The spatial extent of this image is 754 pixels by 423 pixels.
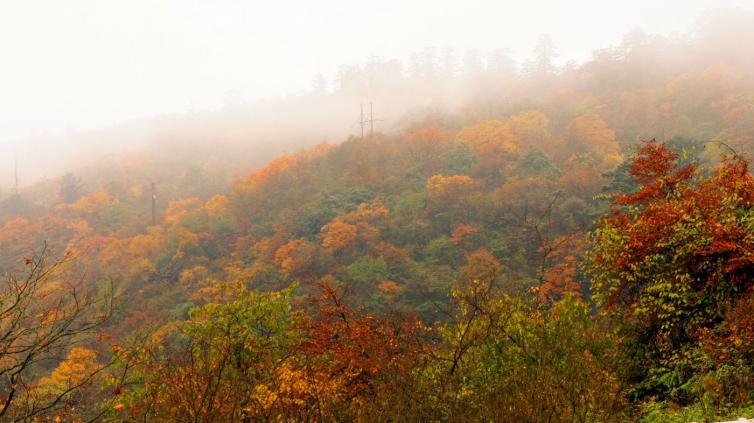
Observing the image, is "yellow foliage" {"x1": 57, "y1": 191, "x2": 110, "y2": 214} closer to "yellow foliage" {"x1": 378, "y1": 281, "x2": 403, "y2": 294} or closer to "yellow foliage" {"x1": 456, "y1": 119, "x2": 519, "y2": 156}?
"yellow foliage" {"x1": 378, "y1": 281, "x2": 403, "y2": 294}

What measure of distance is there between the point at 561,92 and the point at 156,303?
60586mm

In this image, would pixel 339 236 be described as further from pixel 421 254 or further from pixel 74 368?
pixel 74 368

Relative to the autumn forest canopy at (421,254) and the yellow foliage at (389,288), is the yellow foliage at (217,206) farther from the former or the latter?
→ the yellow foliage at (389,288)

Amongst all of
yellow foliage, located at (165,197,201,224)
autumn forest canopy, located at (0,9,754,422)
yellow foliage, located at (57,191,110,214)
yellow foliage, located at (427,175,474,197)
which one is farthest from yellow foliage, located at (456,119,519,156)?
yellow foliage, located at (57,191,110,214)

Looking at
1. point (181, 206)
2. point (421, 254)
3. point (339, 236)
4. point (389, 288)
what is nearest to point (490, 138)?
point (421, 254)

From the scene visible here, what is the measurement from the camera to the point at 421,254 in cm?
4241

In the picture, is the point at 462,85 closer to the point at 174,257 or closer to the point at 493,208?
the point at 493,208

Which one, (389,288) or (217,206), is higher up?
(217,206)

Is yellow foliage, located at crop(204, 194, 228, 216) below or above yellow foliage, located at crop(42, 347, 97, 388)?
above

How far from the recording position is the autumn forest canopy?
8.63 m

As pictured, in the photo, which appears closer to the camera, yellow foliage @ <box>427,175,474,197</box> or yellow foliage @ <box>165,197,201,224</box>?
yellow foliage @ <box>427,175,474,197</box>

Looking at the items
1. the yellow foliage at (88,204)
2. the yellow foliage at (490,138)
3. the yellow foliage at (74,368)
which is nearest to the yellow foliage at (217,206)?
the yellow foliage at (88,204)

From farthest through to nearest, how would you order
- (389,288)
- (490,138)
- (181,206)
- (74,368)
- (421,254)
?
(181,206)
(490,138)
(421,254)
(389,288)
(74,368)

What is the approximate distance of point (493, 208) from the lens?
43.4 meters
